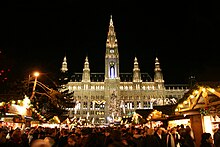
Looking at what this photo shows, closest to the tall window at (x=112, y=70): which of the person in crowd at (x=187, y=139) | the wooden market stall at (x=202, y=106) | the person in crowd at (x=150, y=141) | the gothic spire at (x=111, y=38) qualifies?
the gothic spire at (x=111, y=38)

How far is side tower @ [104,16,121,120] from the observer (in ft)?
223

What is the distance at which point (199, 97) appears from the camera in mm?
8516

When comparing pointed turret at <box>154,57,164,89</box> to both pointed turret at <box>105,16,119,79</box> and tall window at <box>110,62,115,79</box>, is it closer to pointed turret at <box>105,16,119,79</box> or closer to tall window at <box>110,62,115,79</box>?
pointed turret at <box>105,16,119,79</box>

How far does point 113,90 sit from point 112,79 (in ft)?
14.9

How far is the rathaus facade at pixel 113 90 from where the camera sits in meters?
70.4

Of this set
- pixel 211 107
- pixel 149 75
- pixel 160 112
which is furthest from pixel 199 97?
pixel 149 75

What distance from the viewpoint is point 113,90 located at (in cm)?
7306

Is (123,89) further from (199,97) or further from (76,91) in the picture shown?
(199,97)

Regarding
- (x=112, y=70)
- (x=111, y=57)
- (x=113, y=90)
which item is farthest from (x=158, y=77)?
(x=111, y=57)

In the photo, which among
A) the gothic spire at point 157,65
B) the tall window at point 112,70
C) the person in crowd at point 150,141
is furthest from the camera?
the gothic spire at point 157,65

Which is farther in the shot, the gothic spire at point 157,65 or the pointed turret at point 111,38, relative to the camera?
the pointed turret at point 111,38

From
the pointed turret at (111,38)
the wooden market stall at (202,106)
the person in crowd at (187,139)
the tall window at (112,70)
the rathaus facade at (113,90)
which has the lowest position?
the person in crowd at (187,139)

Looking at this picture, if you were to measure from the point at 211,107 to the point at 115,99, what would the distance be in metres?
63.2

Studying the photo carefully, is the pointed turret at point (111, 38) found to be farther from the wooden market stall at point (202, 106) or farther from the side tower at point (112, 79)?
the wooden market stall at point (202, 106)
